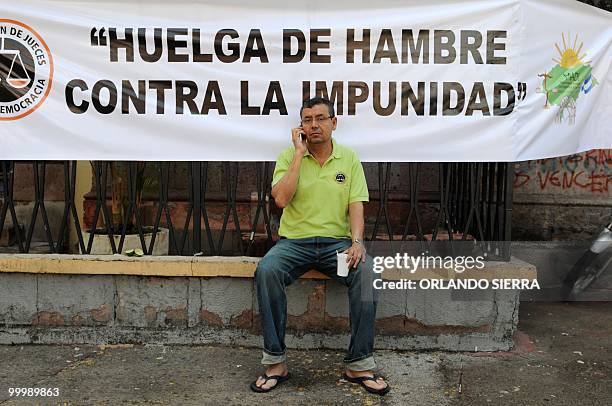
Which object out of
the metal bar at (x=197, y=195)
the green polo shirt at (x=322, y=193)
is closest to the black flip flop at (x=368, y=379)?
the green polo shirt at (x=322, y=193)

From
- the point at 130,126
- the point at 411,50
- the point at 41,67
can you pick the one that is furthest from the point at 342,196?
the point at 41,67

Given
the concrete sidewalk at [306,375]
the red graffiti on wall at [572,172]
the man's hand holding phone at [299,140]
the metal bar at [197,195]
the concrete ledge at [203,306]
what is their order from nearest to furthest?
the concrete sidewalk at [306,375] → the man's hand holding phone at [299,140] → the concrete ledge at [203,306] → the metal bar at [197,195] → the red graffiti on wall at [572,172]

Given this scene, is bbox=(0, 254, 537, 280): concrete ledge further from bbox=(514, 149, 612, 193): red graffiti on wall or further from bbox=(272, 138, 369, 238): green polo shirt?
bbox=(514, 149, 612, 193): red graffiti on wall

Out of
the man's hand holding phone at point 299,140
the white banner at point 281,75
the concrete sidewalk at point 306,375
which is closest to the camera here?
the concrete sidewalk at point 306,375

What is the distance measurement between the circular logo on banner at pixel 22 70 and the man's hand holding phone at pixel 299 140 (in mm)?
1767

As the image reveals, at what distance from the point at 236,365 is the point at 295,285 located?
677mm

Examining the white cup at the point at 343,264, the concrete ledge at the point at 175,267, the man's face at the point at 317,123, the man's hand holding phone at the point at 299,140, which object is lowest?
the concrete ledge at the point at 175,267

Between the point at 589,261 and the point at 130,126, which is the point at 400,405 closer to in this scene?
the point at 130,126

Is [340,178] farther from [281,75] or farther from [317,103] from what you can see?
[281,75]

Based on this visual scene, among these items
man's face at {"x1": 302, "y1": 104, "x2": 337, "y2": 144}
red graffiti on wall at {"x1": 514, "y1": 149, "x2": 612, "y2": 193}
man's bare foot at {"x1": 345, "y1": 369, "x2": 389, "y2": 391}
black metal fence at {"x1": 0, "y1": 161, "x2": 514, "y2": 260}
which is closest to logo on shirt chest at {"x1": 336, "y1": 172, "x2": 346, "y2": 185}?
man's face at {"x1": 302, "y1": 104, "x2": 337, "y2": 144}

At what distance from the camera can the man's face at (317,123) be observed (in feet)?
13.5

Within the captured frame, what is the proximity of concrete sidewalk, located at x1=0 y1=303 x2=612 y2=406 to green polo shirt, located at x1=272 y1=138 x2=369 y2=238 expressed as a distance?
0.94 metres

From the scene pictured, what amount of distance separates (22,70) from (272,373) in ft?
8.80

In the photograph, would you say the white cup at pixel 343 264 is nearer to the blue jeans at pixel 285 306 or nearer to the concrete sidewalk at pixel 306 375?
the blue jeans at pixel 285 306
